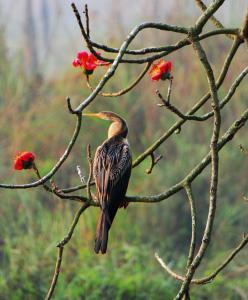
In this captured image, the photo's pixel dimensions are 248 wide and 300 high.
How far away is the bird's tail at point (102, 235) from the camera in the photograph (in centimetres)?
286

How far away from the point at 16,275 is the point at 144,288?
976 millimetres

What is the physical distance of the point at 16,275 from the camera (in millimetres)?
7789

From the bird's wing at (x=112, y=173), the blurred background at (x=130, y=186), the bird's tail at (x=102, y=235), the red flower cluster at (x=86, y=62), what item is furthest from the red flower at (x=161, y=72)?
the blurred background at (x=130, y=186)

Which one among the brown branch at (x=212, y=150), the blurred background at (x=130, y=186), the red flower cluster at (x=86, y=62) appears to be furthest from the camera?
the blurred background at (x=130, y=186)

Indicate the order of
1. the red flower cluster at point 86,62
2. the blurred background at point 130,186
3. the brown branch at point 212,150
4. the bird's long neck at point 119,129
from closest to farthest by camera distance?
the brown branch at point 212,150 → the red flower cluster at point 86,62 → the bird's long neck at point 119,129 → the blurred background at point 130,186

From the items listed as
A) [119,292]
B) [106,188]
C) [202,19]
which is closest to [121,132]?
[106,188]

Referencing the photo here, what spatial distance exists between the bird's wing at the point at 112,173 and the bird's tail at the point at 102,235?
5cm

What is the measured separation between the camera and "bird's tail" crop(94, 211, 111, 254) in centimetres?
286

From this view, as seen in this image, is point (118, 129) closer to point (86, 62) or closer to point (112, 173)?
point (112, 173)

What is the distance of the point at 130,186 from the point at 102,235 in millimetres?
7076

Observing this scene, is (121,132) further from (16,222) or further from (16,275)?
(16,222)

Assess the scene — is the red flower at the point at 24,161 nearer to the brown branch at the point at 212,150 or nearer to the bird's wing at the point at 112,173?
the bird's wing at the point at 112,173

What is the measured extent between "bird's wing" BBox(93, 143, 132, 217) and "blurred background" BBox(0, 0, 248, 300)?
443 centimetres

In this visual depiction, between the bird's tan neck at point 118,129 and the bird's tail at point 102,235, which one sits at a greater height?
the bird's tan neck at point 118,129
